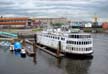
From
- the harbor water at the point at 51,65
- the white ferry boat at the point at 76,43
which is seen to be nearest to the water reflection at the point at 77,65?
the harbor water at the point at 51,65

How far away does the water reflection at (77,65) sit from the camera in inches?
1948

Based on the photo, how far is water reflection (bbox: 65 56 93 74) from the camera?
49469mm

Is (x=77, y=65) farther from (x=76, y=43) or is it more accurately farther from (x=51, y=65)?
(x=76, y=43)

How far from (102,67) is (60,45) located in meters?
11.8

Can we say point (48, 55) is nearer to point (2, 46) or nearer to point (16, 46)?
point (16, 46)

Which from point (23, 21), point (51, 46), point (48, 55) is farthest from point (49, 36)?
point (23, 21)

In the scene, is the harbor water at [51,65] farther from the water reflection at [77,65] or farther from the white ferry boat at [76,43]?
the white ferry boat at [76,43]

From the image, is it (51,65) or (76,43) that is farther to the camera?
(76,43)

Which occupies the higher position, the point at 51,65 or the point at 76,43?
the point at 76,43

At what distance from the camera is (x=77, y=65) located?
53781mm

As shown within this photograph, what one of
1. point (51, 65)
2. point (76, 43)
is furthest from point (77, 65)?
point (76, 43)

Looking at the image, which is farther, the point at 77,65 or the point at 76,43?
the point at 76,43

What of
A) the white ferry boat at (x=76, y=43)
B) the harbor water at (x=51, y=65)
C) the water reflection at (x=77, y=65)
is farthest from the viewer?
the white ferry boat at (x=76, y=43)

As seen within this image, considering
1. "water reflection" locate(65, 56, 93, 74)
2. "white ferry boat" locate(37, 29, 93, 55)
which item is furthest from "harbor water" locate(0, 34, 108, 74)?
"white ferry boat" locate(37, 29, 93, 55)
